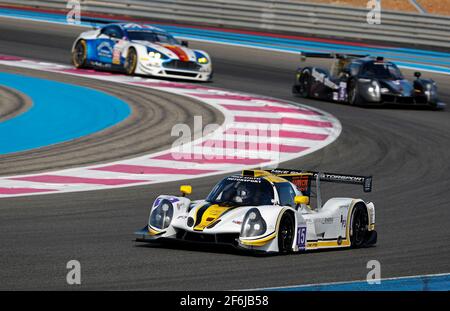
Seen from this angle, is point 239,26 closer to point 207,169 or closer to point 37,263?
point 207,169

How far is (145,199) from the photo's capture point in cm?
1402

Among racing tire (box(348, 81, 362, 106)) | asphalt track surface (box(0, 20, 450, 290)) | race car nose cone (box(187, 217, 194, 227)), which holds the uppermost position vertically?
racing tire (box(348, 81, 362, 106))

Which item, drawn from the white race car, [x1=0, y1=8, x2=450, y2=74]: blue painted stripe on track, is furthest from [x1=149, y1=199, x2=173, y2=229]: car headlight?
[x1=0, y1=8, x2=450, y2=74]: blue painted stripe on track

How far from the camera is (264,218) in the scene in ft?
35.8

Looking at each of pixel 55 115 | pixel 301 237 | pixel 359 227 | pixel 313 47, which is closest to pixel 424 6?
pixel 313 47

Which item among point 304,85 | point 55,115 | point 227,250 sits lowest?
point 227,250

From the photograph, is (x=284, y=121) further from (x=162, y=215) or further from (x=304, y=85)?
(x=162, y=215)

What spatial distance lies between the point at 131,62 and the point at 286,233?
52.1 ft

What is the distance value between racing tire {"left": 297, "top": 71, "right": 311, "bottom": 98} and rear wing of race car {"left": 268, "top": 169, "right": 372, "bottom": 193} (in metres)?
13.1

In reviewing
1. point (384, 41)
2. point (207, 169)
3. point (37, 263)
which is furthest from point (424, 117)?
point (37, 263)

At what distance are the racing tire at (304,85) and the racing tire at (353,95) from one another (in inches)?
47.7

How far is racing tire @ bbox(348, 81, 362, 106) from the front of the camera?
24203 millimetres

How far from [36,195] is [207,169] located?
3.36m

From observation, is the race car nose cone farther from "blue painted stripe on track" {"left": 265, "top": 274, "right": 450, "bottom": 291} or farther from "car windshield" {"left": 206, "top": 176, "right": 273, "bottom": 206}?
"blue painted stripe on track" {"left": 265, "top": 274, "right": 450, "bottom": 291}
